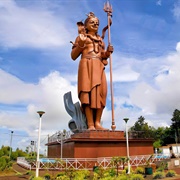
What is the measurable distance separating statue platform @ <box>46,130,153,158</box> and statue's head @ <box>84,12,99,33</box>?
5.88 m

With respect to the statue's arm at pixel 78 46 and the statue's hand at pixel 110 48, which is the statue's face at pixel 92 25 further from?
the statue's hand at pixel 110 48

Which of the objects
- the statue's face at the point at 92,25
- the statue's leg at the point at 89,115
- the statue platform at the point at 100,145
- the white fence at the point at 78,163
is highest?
the statue's face at the point at 92,25

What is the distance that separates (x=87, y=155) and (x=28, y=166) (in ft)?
9.57

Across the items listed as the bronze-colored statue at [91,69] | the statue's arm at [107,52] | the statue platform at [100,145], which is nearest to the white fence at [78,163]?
the statue platform at [100,145]

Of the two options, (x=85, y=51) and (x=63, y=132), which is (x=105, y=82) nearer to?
(x=85, y=51)

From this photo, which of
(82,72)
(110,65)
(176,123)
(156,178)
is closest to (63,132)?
(82,72)

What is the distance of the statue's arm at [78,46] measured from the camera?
40.9ft

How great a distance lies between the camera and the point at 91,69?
12.7 meters

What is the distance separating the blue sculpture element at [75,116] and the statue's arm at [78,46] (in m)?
2.49

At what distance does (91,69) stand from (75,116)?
2.81 m

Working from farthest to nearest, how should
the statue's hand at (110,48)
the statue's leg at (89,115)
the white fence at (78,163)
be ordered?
the statue's hand at (110,48), the statue's leg at (89,115), the white fence at (78,163)

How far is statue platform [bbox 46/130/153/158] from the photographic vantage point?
11.0 metres

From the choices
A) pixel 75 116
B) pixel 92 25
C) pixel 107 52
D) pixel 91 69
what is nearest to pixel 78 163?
pixel 75 116

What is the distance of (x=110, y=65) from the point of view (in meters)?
13.5
